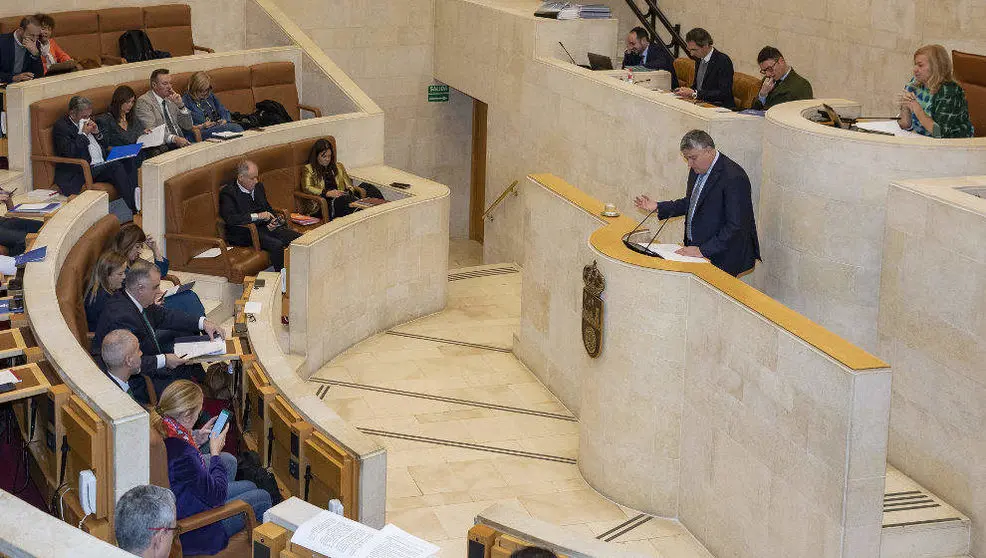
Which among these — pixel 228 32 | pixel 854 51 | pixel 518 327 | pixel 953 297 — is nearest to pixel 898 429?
pixel 953 297

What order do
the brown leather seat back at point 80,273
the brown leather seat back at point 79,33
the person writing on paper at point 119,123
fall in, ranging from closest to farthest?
1. the brown leather seat back at point 80,273
2. the person writing on paper at point 119,123
3. the brown leather seat back at point 79,33

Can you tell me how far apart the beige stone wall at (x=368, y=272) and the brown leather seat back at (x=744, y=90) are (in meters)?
2.88

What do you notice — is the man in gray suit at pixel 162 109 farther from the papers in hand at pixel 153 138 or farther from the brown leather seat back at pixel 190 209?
the brown leather seat back at pixel 190 209

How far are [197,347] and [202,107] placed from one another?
16.2ft

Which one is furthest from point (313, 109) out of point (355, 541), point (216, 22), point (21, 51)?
point (355, 541)

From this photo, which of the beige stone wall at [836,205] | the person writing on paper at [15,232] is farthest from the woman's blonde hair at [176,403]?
the beige stone wall at [836,205]

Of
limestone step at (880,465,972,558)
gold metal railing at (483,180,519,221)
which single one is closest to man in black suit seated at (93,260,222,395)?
limestone step at (880,465,972,558)

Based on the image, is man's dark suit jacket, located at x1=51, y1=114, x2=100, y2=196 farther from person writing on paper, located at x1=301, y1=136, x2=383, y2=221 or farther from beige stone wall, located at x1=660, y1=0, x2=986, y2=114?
beige stone wall, located at x1=660, y1=0, x2=986, y2=114

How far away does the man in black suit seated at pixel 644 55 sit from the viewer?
498 inches

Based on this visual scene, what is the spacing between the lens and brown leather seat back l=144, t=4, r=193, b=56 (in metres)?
13.9

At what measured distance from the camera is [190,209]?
10172mm

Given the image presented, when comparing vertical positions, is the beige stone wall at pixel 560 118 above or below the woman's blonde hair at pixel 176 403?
above

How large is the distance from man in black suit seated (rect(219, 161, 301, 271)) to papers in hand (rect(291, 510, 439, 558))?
5913mm

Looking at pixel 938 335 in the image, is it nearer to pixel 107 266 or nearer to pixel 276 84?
pixel 107 266
